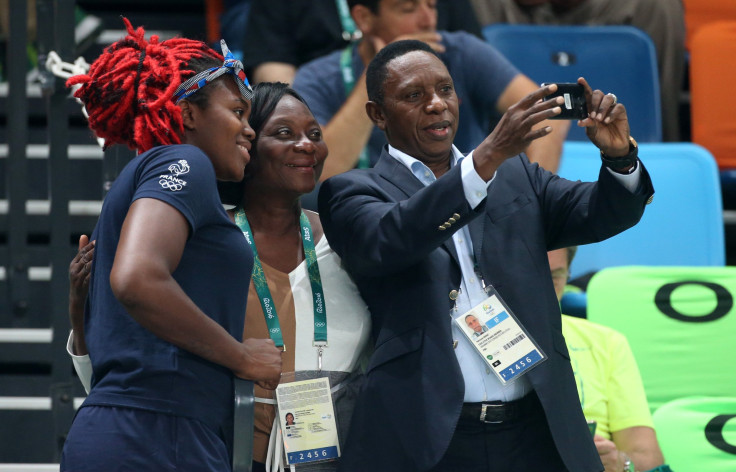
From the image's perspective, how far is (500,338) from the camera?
7.57 feet

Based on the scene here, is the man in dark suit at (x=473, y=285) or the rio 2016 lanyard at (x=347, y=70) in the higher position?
the rio 2016 lanyard at (x=347, y=70)

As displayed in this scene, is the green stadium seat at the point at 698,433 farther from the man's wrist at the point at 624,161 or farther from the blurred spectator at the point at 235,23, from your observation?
the blurred spectator at the point at 235,23

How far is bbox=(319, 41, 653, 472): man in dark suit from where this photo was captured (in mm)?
2240

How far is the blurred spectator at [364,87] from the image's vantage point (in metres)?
3.71

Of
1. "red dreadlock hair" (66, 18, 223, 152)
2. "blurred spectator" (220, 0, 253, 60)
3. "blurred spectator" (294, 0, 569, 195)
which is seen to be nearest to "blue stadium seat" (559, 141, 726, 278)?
"blurred spectator" (294, 0, 569, 195)

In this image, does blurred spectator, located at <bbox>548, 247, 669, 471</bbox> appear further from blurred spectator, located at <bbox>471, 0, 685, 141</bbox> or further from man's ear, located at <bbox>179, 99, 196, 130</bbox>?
blurred spectator, located at <bbox>471, 0, 685, 141</bbox>

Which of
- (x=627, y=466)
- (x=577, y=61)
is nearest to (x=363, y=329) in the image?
(x=627, y=466)

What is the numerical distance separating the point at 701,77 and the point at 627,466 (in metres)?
2.27

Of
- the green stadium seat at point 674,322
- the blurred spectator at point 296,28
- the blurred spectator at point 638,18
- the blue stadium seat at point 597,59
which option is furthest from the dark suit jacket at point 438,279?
the blurred spectator at point 638,18

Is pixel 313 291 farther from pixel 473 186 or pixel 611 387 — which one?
pixel 611 387

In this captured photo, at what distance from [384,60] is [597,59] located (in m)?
2.46

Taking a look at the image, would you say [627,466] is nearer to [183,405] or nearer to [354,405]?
[354,405]

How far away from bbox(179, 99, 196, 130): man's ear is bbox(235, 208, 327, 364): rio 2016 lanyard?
0.34 m

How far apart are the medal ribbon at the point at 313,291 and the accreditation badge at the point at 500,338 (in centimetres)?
33
